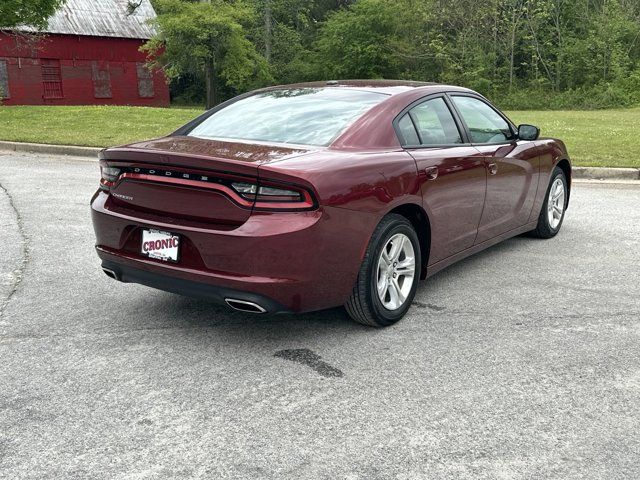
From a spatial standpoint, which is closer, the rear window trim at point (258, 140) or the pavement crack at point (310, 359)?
the pavement crack at point (310, 359)

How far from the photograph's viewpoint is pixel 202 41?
3941cm

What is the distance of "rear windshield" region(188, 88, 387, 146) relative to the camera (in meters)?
4.26

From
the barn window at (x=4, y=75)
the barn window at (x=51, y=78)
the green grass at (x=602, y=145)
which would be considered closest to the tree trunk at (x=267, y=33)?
the barn window at (x=51, y=78)

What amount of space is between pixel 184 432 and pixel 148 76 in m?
42.1

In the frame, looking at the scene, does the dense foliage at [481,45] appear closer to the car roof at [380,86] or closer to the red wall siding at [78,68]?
the red wall siding at [78,68]

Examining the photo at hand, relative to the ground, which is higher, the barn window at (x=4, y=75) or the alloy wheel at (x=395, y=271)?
the barn window at (x=4, y=75)

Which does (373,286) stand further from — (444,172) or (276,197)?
(444,172)

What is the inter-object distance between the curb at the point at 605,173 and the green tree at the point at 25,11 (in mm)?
19698

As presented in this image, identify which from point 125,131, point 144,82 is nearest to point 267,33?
point 144,82

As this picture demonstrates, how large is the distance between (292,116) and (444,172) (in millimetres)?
→ 1081

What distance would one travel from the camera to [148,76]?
1665 inches

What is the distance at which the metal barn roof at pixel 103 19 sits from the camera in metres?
38.3

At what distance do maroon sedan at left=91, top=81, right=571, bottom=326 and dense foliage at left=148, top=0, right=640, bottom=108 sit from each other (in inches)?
1302

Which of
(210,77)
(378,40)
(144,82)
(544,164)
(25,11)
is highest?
(378,40)
